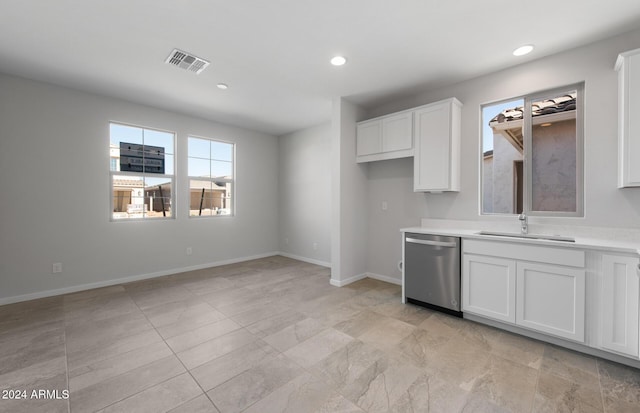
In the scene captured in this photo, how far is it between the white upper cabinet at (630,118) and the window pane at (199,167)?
5.58m

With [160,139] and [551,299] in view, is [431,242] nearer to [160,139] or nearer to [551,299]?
[551,299]

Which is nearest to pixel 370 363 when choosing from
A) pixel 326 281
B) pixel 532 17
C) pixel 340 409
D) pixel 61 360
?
pixel 340 409

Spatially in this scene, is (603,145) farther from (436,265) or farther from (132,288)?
(132,288)

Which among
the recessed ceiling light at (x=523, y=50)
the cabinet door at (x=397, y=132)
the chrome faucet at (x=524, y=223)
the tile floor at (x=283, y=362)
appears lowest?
the tile floor at (x=283, y=362)

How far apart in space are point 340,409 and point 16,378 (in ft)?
7.70

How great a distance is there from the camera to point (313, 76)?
130 inches

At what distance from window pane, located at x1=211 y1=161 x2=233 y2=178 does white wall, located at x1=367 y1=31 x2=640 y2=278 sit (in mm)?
3103

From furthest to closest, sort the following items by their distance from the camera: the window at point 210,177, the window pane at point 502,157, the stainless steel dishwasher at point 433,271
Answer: the window at point 210,177, the window pane at point 502,157, the stainless steel dishwasher at point 433,271

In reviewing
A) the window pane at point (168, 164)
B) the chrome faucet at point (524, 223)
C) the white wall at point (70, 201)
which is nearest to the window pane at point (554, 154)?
the chrome faucet at point (524, 223)

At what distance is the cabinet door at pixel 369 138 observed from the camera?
3.83 metres

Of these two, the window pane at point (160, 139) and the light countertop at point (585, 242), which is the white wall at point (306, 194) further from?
the light countertop at point (585, 242)

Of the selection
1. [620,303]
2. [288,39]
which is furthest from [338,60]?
[620,303]

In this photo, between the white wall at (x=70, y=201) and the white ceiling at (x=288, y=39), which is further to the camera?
the white wall at (x=70, y=201)

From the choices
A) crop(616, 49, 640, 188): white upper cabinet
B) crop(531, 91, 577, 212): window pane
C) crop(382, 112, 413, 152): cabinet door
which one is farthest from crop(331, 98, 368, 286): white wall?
crop(616, 49, 640, 188): white upper cabinet
